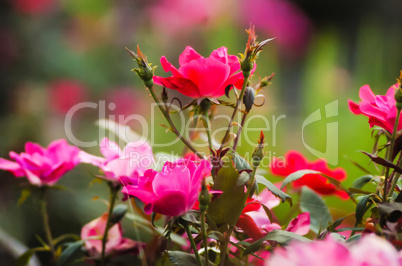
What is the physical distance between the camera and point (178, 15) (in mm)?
1192

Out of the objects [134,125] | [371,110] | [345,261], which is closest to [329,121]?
[134,125]

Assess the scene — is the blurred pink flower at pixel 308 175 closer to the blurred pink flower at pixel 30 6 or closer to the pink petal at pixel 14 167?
the pink petal at pixel 14 167

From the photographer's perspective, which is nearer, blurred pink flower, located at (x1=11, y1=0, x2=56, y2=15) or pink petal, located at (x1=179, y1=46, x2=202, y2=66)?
pink petal, located at (x1=179, y1=46, x2=202, y2=66)

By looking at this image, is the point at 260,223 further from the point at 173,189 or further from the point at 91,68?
the point at 91,68

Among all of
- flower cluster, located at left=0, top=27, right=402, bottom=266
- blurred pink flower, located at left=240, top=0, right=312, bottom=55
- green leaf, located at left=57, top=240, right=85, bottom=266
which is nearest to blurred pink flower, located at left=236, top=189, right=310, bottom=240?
flower cluster, located at left=0, top=27, right=402, bottom=266

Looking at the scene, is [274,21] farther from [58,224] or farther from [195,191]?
[195,191]

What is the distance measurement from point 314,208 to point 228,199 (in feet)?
0.34

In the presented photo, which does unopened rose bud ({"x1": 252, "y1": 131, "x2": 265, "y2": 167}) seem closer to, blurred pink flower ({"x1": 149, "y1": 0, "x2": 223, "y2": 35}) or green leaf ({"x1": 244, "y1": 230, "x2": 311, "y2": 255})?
green leaf ({"x1": 244, "y1": 230, "x2": 311, "y2": 255})

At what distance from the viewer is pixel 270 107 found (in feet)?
3.71

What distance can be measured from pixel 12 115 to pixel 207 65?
3.08 ft

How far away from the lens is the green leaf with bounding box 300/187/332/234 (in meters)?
0.31

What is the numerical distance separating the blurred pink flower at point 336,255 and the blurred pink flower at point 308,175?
0.63 ft

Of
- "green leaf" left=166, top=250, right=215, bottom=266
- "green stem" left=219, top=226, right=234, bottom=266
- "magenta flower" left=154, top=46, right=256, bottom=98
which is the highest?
"magenta flower" left=154, top=46, right=256, bottom=98

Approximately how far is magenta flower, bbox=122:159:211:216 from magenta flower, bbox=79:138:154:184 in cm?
6
